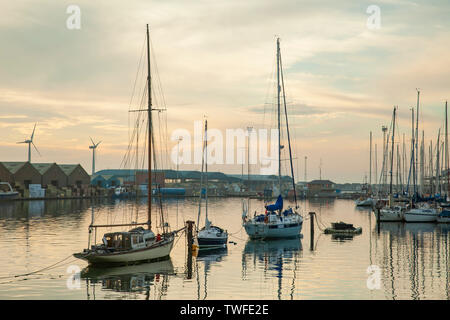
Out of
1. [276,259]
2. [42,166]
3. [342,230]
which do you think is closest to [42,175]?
[42,166]

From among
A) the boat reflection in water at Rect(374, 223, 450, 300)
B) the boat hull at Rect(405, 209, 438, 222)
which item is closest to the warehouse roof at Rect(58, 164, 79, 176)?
the boat hull at Rect(405, 209, 438, 222)

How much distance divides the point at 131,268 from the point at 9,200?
12865 cm

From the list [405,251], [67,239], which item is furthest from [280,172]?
[67,239]

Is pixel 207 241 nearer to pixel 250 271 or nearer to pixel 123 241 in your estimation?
pixel 250 271

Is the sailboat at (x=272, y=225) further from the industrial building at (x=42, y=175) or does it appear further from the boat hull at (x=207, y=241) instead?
the industrial building at (x=42, y=175)

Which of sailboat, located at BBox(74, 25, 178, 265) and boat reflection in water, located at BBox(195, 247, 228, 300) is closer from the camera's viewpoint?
boat reflection in water, located at BBox(195, 247, 228, 300)

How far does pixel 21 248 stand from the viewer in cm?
5706

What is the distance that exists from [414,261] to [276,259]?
1370 cm

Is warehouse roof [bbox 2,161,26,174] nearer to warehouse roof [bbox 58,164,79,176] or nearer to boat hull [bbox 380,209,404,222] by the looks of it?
warehouse roof [bbox 58,164,79,176]

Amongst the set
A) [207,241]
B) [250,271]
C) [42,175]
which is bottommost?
[250,271]

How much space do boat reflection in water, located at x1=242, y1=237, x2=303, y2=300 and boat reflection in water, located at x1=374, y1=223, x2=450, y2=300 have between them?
771 cm

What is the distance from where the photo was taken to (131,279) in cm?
4009

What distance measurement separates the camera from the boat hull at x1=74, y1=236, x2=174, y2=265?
4322cm

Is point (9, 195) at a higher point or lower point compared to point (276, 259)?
higher
